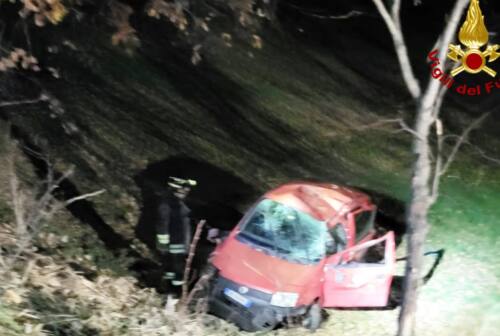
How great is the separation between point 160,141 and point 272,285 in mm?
5986

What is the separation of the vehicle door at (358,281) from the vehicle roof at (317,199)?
0.69 m

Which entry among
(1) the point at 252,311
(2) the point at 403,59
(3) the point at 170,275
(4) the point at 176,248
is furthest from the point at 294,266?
(2) the point at 403,59

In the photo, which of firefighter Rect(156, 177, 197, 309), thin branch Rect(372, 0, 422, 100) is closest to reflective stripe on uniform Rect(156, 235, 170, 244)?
firefighter Rect(156, 177, 197, 309)

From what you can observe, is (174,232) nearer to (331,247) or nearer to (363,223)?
(331,247)

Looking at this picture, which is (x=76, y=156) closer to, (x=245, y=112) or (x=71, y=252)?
(x=71, y=252)

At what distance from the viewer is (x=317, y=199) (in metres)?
8.75

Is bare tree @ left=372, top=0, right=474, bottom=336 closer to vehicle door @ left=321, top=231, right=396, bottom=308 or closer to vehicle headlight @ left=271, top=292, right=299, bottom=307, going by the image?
vehicle door @ left=321, top=231, right=396, bottom=308

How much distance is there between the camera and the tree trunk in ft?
21.0

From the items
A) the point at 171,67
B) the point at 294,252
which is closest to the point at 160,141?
the point at 171,67

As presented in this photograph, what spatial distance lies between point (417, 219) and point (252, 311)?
2.39 metres

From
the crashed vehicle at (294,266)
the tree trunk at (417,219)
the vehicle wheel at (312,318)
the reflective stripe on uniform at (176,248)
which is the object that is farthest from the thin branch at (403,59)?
the reflective stripe on uniform at (176,248)

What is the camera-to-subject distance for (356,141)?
48.7ft

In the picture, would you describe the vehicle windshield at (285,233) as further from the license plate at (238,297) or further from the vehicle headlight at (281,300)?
the license plate at (238,297)

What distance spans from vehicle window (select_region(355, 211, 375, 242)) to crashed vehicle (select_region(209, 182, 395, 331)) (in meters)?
0.19
